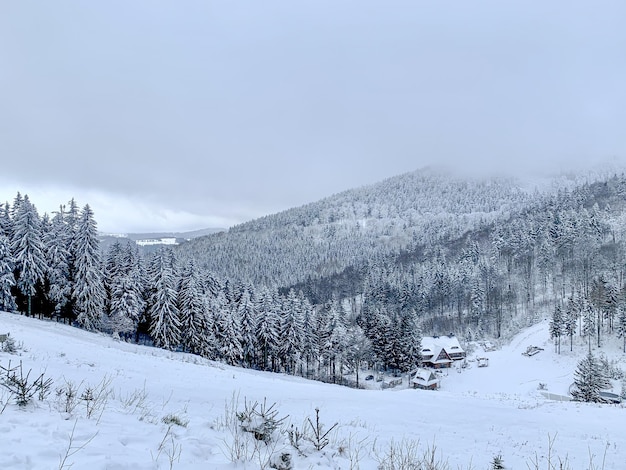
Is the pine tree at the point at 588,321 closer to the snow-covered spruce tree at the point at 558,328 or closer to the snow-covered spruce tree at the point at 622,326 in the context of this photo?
the snow-covered spruce tree at the point at 558,328

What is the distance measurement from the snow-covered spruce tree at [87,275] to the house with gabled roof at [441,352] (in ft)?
173

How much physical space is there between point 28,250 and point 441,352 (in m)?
63.9

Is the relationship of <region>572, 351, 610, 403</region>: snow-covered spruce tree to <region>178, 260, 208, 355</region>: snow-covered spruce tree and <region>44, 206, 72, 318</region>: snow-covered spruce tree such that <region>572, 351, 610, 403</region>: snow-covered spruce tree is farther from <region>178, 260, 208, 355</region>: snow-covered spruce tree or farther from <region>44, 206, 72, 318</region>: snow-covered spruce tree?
<region>44, 206, 72, 318</region>: snow-covered spruce tree

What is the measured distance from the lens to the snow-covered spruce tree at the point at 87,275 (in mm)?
35375

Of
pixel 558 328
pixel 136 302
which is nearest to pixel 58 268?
pixel 136 302

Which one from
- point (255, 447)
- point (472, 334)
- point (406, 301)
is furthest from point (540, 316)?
point (255, 447)

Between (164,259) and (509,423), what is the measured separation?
130 ft

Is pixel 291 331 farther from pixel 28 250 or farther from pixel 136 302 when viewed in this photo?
pixel 28 250

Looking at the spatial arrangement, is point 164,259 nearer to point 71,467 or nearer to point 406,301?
point 71,467

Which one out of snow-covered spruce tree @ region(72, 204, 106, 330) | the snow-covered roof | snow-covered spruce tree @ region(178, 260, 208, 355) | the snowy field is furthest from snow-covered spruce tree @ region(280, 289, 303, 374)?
the snowy field

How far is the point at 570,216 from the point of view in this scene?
340 feet

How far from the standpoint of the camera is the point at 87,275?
35.4 metres

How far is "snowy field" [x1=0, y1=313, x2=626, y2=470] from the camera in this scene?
3.80 meters

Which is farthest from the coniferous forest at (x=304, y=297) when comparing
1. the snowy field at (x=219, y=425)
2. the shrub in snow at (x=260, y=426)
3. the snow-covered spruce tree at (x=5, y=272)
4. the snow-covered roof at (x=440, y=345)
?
the shrub in snow at (x=260, y=426)
